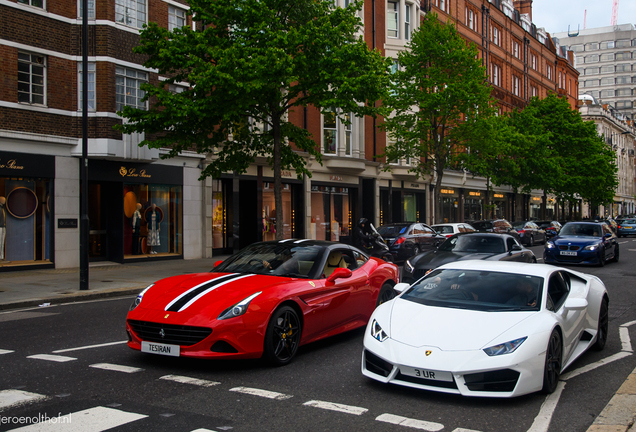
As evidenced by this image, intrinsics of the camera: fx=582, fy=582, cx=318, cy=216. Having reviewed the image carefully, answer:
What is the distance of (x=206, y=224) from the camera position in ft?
80.5

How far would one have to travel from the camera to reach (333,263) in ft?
25.8

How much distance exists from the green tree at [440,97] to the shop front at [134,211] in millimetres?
12703

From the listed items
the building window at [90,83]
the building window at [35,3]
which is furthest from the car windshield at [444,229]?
the building window at [35,3]

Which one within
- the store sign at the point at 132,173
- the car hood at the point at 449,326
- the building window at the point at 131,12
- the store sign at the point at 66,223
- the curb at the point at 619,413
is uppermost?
the building window at the point at 131,12

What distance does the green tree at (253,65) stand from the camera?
16.5 m

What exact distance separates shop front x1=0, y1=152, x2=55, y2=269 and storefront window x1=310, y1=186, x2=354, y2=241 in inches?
566

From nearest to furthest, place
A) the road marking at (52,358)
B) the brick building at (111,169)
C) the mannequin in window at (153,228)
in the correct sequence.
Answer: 1. the road marking at (52,358)
2. the brick building at (111,169)
3. the mannequin in window at (153,228)

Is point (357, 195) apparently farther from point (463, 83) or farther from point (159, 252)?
point (159, 252)

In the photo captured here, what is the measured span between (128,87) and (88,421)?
18.5 m

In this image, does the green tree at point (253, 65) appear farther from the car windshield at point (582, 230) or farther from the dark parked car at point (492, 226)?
the dark parked car at point (492, 226)

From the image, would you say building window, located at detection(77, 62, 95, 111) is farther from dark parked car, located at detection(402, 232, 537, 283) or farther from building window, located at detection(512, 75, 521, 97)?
building window, located at detection(512, 75, 521, 97)

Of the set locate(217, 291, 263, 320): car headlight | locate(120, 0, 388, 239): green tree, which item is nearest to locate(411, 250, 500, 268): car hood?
locate(120, 0, 388, 239): green tree

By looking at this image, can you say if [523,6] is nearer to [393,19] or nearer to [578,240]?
[393,19]

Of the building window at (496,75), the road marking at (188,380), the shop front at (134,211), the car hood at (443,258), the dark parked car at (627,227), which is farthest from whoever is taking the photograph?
the building window at (496,75)
